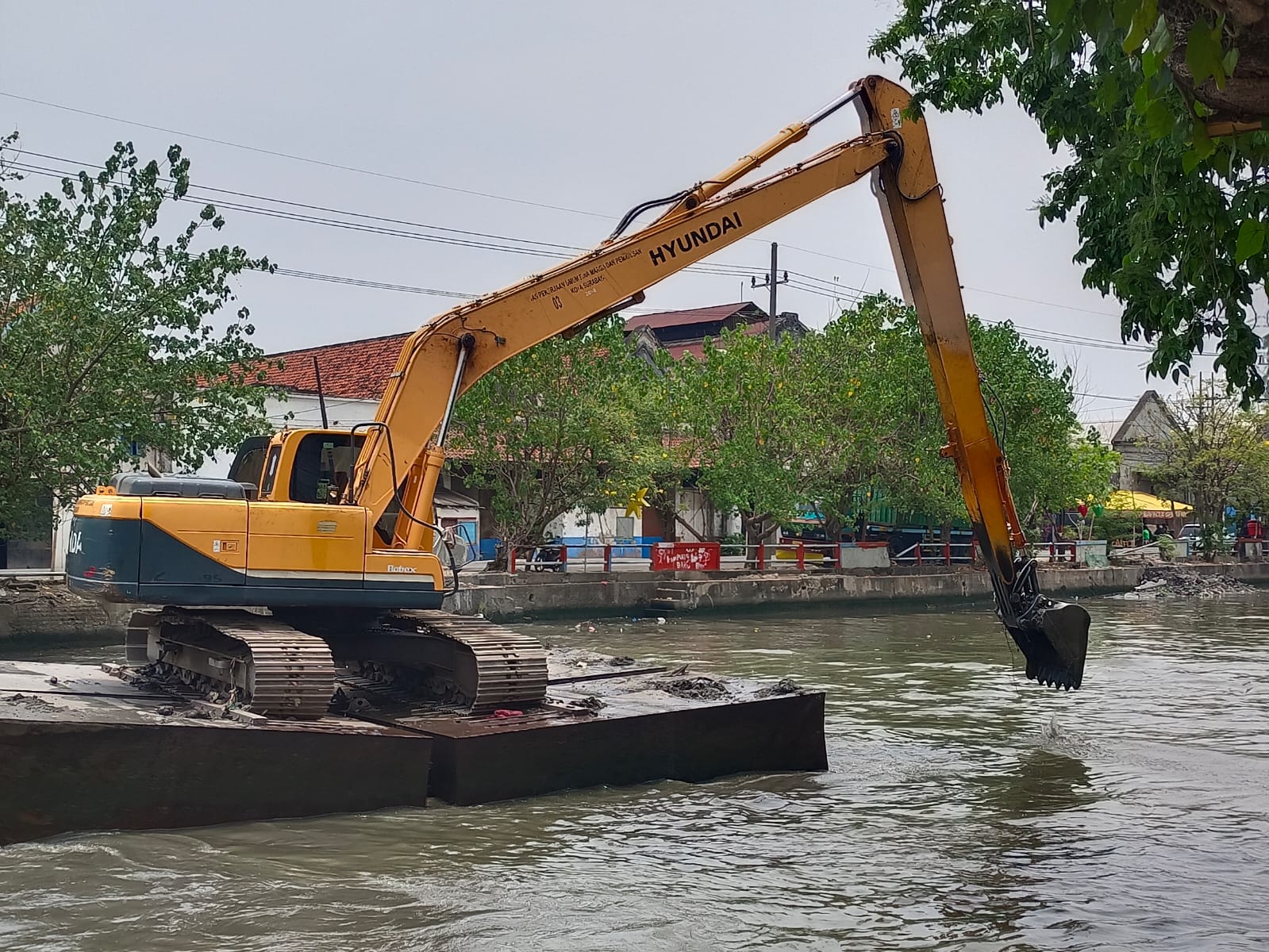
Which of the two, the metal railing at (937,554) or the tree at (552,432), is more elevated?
the tree at (552,432)

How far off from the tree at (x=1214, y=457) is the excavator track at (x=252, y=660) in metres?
49.2

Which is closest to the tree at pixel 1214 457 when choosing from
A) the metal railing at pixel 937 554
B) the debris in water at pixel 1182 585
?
the debris in water at pixel 1182 585

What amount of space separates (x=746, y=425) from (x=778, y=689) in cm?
2553

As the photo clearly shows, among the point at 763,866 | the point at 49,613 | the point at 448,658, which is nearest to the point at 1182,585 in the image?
the point at 49,613

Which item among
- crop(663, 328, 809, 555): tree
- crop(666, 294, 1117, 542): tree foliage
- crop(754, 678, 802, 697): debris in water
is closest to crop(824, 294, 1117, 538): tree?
crop(666, 294, 1117, 542): tree foliage

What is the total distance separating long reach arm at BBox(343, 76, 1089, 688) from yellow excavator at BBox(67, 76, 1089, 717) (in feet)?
0.06

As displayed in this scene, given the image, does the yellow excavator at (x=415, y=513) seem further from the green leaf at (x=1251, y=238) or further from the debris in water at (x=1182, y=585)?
the debris in water at (x=1182, y=585)

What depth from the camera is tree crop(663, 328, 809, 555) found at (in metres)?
37.1

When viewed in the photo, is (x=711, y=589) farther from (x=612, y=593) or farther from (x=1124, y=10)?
(x=1124, y=10)

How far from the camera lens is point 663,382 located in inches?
1587

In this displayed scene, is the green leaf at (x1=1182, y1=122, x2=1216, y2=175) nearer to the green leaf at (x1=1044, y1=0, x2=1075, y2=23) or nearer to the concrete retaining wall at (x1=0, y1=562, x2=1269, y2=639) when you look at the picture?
the green leaf at (x1=1044, y1=0, x2=1075, y2=23)

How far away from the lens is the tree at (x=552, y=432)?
3238 cm

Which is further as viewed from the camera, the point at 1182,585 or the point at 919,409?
the point at 1182,585

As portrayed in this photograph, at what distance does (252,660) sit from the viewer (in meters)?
10.0
